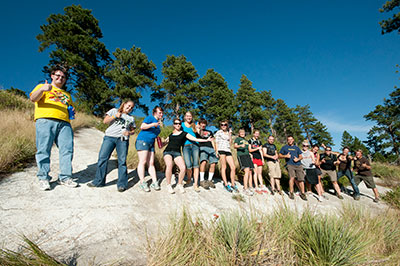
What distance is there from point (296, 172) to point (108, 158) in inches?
230

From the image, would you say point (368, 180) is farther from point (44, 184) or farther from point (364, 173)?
point (44, 184)

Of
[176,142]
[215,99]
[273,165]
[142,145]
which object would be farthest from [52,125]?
[215,99]

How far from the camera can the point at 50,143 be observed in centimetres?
261

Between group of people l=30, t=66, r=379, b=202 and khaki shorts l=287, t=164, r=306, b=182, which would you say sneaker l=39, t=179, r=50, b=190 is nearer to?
group of people l=30, t=66, r=379, b=202

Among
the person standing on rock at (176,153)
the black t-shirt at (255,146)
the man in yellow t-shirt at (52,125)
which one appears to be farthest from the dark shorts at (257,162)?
the man in yellow t-shirt at (52,125)

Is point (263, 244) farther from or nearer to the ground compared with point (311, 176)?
nearer to the ground

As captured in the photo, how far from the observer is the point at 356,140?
3659 cm

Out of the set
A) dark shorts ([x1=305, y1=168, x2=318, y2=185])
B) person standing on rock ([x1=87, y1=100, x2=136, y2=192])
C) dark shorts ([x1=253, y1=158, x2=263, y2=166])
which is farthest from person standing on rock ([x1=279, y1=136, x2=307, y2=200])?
person standing on rock ([x1=87, y1=100, x2=136, y2=192])

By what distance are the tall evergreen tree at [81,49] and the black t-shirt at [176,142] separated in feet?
46.4

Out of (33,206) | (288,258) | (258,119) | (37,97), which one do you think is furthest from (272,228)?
(258,119)

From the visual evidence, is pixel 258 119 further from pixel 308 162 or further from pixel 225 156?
pixel 225 156

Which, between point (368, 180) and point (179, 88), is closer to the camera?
point (368, 180)

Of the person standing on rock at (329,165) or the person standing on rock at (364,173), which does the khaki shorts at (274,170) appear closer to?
the person standing on rock at (329,165)

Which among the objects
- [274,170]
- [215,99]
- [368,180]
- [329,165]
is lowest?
Answer: [368,180]
